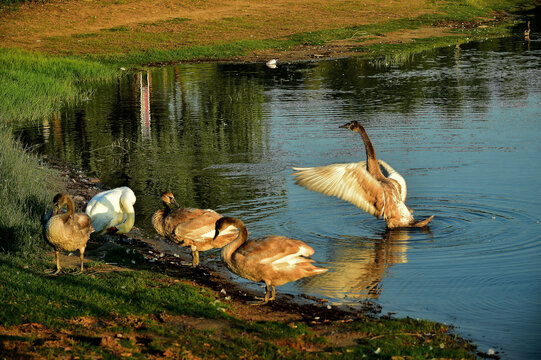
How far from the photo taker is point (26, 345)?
7.26 metres

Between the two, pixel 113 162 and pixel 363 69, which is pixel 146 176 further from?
pixel 363 69

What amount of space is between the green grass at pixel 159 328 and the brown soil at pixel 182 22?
34048 millimetres

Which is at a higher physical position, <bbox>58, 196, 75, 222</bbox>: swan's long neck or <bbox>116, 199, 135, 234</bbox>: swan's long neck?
<bbox>58, 196, 75, 222</bbox>: swan's long neck

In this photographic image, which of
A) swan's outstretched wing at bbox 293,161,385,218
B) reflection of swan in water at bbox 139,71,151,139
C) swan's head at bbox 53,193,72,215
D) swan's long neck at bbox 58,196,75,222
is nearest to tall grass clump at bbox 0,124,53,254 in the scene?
swan's head at bbox 53,193,72,215

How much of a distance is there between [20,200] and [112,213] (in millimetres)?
1534

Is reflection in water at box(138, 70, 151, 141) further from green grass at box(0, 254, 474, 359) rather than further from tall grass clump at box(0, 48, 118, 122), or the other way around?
green grass at box(0, 254, 474, 359)

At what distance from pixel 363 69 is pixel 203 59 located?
424 inches

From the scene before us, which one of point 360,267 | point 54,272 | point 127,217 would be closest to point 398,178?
point 360,267

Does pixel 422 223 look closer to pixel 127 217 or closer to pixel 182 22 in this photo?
pixel 127 217

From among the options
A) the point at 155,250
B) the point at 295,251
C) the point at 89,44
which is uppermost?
the point at 89,44

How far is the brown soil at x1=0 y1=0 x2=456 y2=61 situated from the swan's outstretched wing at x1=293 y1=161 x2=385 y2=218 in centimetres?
2997

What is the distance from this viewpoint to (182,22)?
5144cm

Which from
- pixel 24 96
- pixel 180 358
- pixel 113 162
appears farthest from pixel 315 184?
pixel 24 96

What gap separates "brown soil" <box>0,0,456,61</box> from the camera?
149ft
